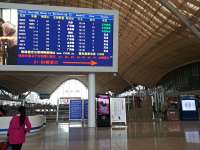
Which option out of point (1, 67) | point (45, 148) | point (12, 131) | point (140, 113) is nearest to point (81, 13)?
point (1, 67)

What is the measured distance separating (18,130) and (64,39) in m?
11.8

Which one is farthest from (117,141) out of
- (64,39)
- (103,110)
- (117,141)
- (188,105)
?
(188,105)

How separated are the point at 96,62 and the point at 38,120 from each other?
4.71m

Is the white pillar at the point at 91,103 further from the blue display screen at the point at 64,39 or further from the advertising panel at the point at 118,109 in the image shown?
the advertising panel at the point at 118,109

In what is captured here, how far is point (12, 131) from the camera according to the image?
31.3 ft

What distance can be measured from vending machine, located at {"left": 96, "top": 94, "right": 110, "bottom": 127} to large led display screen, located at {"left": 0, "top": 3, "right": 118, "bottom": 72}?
3.36 metres

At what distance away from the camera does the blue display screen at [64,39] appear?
20453mm

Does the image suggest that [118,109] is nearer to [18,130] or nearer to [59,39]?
[59,39]

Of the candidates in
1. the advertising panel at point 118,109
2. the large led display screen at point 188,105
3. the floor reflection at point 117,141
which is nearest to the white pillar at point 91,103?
the advertising panel at point 118,109

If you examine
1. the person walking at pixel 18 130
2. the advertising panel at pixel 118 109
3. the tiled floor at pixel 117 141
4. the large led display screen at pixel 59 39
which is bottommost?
the tiled floor at pixel 117 141

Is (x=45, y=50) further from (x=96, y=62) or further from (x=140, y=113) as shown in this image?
(x=140, y=113)

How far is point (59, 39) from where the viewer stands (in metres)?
20.9

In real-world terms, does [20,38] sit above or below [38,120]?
above

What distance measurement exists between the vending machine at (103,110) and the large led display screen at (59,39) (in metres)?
3.36
